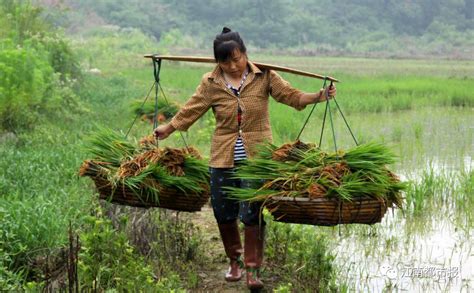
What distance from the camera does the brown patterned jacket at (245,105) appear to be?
4.26 meters

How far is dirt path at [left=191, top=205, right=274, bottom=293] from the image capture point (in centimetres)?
444

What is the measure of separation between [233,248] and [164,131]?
28.3 inches

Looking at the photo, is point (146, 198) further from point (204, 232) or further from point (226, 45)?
point (204, 232)

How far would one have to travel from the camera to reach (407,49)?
44000 mm

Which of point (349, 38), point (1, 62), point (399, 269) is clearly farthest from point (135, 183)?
point (349, 38)

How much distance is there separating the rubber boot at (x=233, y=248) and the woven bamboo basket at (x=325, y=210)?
60 cm

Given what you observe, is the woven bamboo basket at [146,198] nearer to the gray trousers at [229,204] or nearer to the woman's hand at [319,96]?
the gray trousers at [229,204]

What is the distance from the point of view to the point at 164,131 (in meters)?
4.53

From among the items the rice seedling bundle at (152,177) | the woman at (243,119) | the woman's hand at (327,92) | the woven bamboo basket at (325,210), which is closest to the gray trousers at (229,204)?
the woman at (243,119)

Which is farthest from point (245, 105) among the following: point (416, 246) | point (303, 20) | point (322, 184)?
point (303, 20)

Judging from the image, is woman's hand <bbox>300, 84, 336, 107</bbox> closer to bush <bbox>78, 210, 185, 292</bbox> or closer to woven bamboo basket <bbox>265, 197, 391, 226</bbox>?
woven bamboo basket <bbox>265, 197, 391, 226</bbox>

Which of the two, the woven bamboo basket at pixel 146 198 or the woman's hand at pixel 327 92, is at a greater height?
the woman's hand at pixel 327 92

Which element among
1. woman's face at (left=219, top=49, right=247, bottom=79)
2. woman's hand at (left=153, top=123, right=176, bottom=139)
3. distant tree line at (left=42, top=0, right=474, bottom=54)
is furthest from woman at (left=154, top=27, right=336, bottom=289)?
distant tree line at (left=42, top=0, right=474, bottom=54)

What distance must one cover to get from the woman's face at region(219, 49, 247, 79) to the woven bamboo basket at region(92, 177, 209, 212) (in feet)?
2.25
